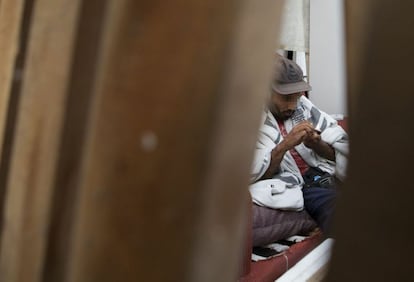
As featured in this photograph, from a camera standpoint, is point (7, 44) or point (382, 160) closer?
point (382, 160)

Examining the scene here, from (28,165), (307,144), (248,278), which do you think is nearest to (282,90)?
(307,144)

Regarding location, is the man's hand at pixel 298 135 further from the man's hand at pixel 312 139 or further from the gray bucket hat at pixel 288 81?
the gray bucket hat at pixel 288 81

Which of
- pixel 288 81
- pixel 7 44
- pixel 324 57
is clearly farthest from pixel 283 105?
pixel 7 44

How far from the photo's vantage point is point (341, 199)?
217mm

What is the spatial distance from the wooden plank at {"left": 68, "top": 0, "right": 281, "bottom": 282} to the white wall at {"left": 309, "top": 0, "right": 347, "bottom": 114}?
1.61 m

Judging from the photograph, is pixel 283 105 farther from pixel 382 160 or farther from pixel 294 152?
pixel 382 160

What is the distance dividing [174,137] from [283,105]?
1104mm

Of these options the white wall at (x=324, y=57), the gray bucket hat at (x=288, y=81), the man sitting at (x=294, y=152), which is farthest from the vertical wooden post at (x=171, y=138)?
the white wall at (x=324, y=57)

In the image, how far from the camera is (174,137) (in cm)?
23

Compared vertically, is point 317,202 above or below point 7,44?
below

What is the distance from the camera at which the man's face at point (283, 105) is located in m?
1.29

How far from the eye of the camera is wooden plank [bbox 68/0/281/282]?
22cm

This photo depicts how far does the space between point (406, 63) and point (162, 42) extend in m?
0.13

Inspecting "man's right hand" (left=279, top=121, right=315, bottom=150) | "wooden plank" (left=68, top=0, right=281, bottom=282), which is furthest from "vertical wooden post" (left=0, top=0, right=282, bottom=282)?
"man's right hand" (left=279, top=121, right=315, bottom=150)
